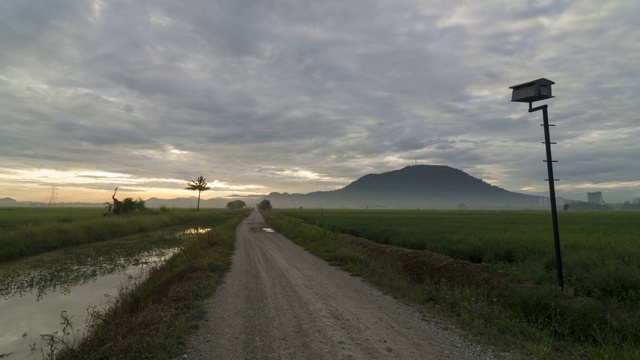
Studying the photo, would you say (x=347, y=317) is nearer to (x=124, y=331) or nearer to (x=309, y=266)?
(x=124, y=331)

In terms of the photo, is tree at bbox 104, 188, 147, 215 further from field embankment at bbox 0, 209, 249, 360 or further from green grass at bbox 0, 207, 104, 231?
field embankment at bbox 0, 209, 249, 360

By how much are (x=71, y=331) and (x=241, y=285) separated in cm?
419

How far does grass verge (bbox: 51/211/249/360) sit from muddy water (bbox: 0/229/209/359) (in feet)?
2.91

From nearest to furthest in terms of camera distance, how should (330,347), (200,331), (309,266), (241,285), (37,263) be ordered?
(330,347) < (200,331) < (241,285) < (309,266) < (37,263)

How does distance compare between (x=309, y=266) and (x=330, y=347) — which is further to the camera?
(x=309, y=266)

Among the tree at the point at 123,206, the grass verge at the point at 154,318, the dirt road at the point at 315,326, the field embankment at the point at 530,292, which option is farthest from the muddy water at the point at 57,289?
the tree at the point at 123,206

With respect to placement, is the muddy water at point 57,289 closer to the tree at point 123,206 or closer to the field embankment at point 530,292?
the field embankment at point 530,292

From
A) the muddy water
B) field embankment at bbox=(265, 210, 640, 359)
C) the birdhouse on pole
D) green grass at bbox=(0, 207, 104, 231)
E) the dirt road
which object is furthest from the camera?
green grass at bbox=(0, 207, 104, 231)

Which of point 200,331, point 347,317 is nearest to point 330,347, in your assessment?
point 347,317

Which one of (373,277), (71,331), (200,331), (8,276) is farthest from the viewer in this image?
(8,276)

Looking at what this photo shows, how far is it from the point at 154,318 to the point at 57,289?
21.7 feet

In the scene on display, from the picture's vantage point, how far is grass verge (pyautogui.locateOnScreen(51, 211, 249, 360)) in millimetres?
5250

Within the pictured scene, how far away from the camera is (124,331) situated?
19.9 feet

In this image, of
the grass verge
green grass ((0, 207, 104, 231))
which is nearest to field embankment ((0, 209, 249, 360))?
the grass verge
